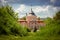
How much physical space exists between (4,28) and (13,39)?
352 mm

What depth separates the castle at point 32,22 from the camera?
5.59 meters

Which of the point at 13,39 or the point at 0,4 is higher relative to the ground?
the point at 0,4

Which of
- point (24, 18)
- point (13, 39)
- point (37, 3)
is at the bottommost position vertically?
point (13, 39)

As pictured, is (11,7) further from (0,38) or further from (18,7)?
(0,38)

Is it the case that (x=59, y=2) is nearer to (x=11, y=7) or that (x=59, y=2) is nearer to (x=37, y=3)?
(x=37, y=3)

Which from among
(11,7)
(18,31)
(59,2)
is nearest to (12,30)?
(18,31)

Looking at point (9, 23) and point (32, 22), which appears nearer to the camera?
point (32, 22)

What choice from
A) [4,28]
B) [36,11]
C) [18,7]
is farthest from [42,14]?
[4,28]

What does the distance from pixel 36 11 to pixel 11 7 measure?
59 cm

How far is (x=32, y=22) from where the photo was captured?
220 inches

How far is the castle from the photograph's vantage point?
5586mm

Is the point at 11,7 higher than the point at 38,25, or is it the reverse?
the point at 11,7

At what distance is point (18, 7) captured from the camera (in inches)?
223

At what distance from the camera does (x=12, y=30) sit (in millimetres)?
5691
